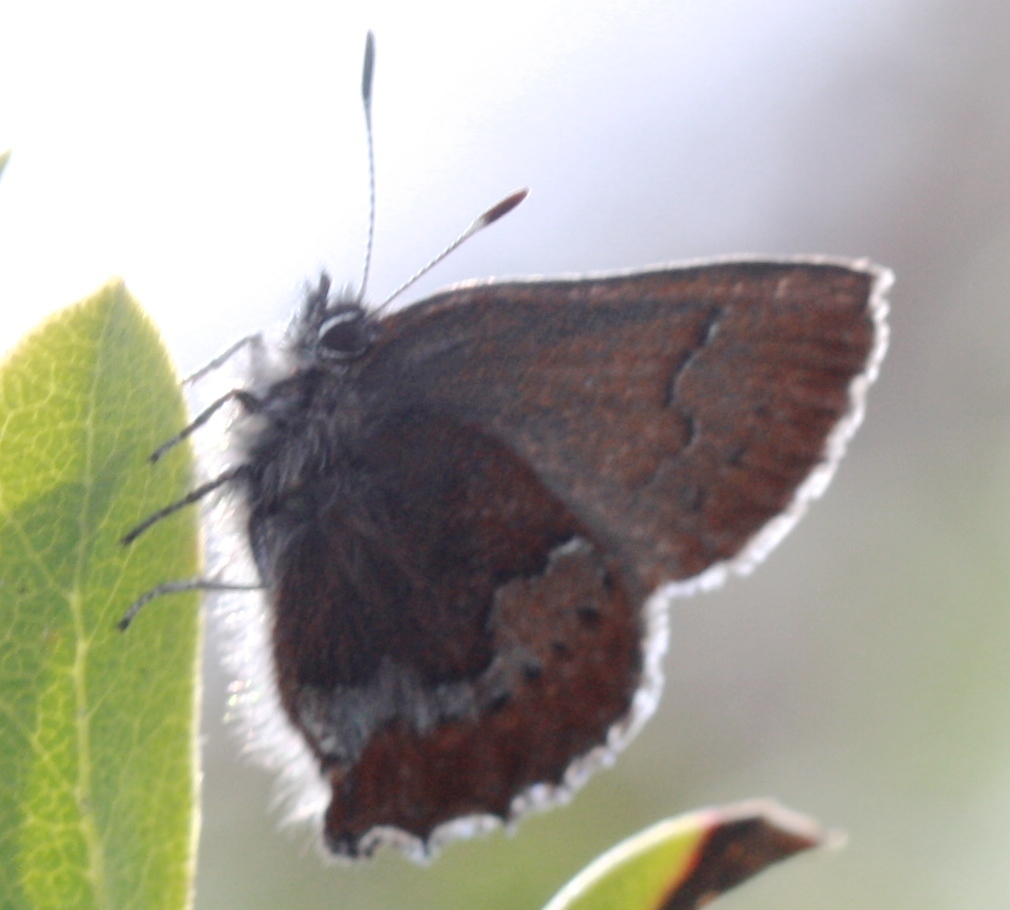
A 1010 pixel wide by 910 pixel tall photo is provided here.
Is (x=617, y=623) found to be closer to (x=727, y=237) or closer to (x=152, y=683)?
(x=152, y=683)

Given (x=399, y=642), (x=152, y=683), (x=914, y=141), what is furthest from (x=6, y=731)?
(x=914, y=141)

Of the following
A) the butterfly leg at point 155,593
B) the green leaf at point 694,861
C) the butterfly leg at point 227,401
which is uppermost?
the butterfly leg at point 227,401

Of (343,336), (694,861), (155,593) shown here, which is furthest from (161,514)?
(343,336)

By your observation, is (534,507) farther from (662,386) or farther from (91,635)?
(91,635)

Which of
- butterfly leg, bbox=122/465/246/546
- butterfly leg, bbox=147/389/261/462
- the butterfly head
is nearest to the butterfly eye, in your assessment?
the butterfly head

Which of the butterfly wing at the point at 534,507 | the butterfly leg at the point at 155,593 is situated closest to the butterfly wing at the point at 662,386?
the butterfly wing at the point at 534,507

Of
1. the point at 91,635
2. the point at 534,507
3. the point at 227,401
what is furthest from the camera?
the point at 534,507

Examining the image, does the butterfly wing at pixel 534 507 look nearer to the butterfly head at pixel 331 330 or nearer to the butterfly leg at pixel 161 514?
the butterfly head at pixel 331 330
